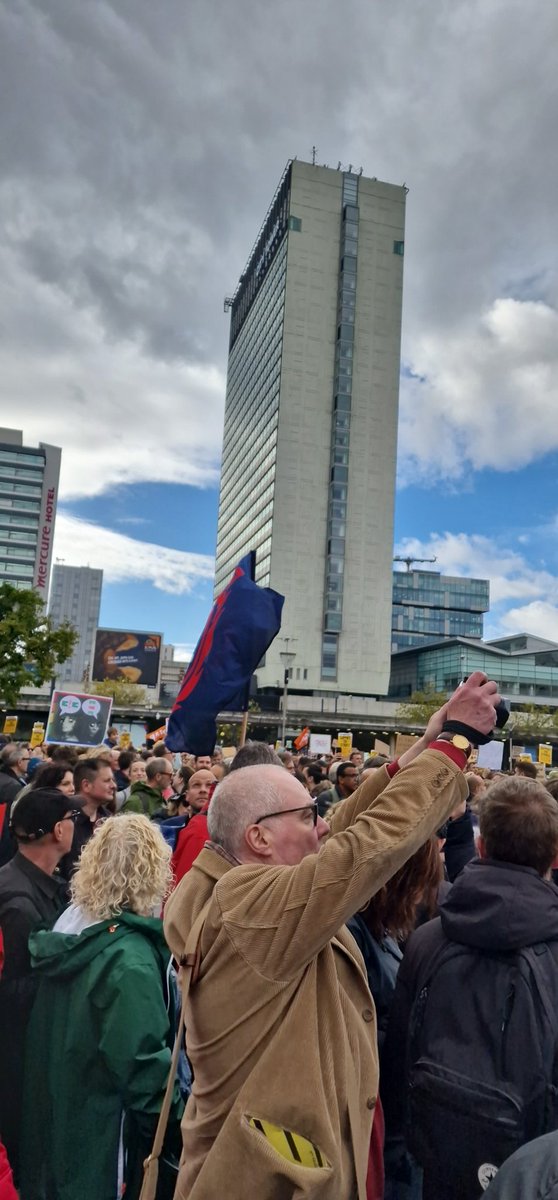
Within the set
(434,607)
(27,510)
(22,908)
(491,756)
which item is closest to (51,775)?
(22,908)

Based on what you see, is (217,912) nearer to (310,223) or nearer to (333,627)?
(333,627)


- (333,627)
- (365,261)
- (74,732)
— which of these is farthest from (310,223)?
(74,732)

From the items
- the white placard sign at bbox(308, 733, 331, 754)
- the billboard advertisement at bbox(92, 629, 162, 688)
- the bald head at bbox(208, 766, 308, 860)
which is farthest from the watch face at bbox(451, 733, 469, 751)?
the billboard advertisement at bbox(92, 629, 162, 688)

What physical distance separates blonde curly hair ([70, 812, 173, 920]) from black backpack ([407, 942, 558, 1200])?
1.13m

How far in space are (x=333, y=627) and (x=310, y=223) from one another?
50139mm

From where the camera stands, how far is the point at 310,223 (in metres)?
98.4

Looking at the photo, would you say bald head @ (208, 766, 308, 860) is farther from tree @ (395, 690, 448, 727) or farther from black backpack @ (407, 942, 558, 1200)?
tree @ (395, 690, 448, 727)

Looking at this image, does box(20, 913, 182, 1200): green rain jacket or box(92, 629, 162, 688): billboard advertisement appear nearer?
box(20, 913, 182, 1200): green rain jacket

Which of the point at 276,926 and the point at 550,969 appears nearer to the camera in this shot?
the point at 276,926

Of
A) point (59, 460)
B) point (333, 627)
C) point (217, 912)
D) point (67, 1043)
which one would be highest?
point (59, 460)

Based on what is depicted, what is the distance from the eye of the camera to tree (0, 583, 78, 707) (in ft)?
120

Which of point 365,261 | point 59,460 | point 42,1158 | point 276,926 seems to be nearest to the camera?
point 276,926

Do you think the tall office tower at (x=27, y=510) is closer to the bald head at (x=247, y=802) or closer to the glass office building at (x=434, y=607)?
the glass office building at (x=434, y=607)

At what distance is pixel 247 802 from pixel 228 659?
3.24 m
